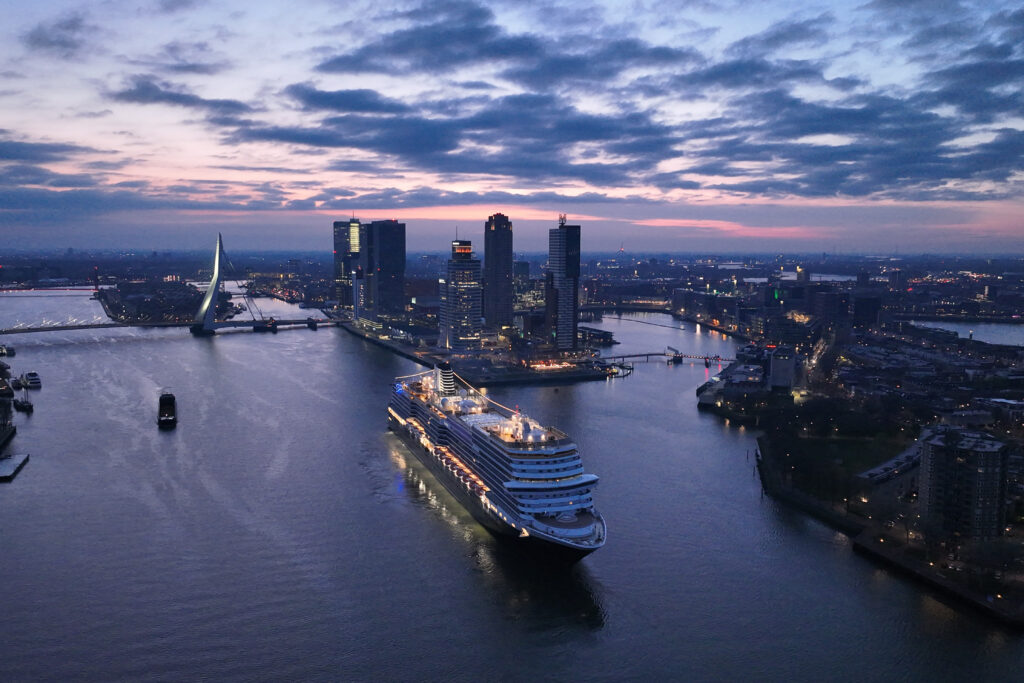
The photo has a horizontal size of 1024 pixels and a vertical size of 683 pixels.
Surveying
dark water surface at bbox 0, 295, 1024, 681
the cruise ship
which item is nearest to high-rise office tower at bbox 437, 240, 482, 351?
dark water surface at bbox 0, 295, 1024, 681

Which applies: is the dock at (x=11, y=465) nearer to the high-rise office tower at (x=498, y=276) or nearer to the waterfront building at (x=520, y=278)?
the high-rise office tower at (x=498, y=276)

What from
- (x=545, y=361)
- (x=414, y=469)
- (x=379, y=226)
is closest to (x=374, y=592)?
(x=414, y=469)

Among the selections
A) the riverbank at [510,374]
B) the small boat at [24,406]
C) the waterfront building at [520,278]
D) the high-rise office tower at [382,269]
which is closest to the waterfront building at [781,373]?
the riverbank at [510,374]

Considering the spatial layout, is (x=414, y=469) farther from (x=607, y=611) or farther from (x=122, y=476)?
(x=607, y=611)

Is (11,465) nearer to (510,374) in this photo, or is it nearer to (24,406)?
(24,406)

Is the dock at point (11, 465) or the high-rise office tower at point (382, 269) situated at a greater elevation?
the high-rise office tower at point (382, 269)

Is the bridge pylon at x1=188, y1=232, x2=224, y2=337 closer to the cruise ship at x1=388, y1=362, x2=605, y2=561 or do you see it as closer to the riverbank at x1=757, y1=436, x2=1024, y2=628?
the cruise ship at x1=388, y1=362, x2=605, y2=561

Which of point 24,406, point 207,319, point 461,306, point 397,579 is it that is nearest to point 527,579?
point 397,579
